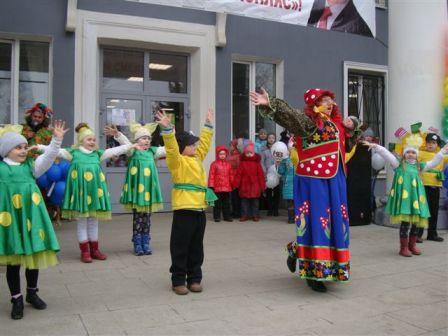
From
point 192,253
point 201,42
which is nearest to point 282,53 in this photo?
point 201,42

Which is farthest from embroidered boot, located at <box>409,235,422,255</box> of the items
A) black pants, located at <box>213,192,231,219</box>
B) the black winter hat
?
black pants, located at <box>213,192,231,219</box>

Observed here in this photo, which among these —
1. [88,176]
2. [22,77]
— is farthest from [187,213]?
[22,77]

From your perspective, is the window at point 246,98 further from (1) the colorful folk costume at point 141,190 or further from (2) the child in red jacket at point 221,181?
(1) the colorful folk costume at point 141,190

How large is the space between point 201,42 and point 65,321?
8037mm

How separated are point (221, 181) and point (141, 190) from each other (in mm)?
3466

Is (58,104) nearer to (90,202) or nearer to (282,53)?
(90,202)

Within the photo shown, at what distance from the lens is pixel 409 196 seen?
6.81 meters

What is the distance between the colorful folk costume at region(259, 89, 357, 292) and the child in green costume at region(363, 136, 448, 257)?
197 centimetres

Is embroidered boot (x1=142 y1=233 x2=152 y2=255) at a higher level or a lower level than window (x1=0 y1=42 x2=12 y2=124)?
lower

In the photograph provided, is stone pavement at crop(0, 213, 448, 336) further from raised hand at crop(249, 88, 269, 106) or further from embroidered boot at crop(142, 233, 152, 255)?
raised hand at crop(249, 88, 269, 106)

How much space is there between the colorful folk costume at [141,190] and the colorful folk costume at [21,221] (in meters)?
2.29

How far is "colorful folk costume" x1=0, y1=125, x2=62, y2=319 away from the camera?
416 cm

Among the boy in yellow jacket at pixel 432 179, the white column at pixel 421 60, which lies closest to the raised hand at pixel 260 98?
the boy in yellow jacket at pixel 432 179

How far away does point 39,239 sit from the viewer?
165 inches
